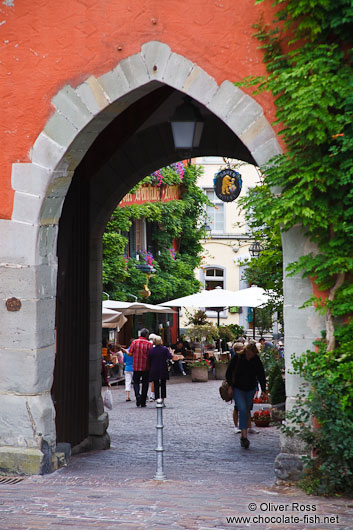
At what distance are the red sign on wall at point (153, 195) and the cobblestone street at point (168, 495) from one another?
1214 centimetres

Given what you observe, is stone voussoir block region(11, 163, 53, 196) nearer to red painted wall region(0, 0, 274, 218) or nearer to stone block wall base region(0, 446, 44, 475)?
red painted wall region(0, 0, 274, 218)

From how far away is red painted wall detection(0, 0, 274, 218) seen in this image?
282 inches

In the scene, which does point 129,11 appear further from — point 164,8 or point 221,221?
point 221,221

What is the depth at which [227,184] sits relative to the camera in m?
14.5

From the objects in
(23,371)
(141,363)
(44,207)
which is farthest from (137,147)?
(141,363)

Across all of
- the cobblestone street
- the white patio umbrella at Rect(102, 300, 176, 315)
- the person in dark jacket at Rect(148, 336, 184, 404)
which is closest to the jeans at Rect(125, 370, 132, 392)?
the person in dark jacket at Rect(148, 336, 184, 404)

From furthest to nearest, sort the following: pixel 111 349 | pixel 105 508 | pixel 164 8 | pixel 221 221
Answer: pixel 221 221 < pixel 111 349 < pixel 164 8 < pixel 105 508

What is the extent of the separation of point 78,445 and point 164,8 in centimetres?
502

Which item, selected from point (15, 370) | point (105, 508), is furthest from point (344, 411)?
point (15, 370)

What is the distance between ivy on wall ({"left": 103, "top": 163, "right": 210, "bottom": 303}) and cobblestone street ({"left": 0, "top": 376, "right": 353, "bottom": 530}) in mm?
9550

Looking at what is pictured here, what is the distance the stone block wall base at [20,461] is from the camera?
7.40 meters

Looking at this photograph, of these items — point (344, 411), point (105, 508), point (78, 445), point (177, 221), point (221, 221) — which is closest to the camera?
point (105, 508)

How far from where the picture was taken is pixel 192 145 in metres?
8.23

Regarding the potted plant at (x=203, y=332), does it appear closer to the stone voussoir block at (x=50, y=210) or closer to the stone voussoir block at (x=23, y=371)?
the stone voussoir block at (x=50, y=210)
